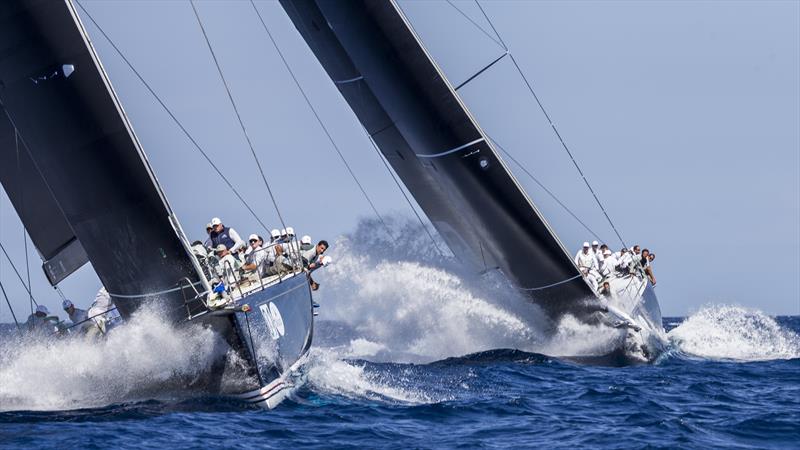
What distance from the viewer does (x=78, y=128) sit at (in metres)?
11.1

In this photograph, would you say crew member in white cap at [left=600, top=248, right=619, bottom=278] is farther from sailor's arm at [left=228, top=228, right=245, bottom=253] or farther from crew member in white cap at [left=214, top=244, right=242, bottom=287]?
crew member in white cap at [left=214, top=244, right=242, bottom=287]

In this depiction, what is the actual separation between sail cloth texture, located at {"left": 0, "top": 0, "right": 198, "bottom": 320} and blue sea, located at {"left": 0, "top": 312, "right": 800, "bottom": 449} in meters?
1.05

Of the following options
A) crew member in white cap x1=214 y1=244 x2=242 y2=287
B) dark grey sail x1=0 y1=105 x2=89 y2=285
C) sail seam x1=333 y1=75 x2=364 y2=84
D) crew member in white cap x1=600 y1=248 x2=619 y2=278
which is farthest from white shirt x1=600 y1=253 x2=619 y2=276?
dark grey sail x1=0 y1=105 x2=89 y2=285

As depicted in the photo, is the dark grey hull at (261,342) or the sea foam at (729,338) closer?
the dark grey hull at (261,342)

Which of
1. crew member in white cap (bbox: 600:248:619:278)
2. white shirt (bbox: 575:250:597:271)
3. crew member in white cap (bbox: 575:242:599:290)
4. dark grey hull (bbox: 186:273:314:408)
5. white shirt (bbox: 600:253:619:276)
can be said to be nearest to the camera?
dark grey hull (bbox: 186:273:314:408)

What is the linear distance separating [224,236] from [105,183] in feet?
8.90

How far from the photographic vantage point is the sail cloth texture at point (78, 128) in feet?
36.4

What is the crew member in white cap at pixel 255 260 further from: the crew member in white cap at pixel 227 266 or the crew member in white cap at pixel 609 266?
the crew member in white cap at pixel 609 266

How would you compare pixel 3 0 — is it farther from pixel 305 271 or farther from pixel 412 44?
pixel 412 44

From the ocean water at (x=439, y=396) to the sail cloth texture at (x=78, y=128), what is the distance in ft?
3.09

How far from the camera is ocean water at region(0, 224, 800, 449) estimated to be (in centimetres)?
966

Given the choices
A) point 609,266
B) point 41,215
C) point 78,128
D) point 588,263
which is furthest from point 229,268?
point 609,266

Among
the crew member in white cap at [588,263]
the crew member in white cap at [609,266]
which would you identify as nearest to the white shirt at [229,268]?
the crew member in white cap at [588,263]

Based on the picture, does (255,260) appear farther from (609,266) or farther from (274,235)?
(609,266)
